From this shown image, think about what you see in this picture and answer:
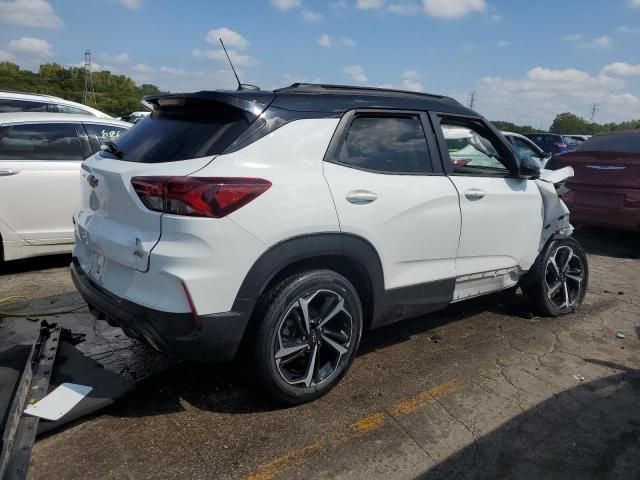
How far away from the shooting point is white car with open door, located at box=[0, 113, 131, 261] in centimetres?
516

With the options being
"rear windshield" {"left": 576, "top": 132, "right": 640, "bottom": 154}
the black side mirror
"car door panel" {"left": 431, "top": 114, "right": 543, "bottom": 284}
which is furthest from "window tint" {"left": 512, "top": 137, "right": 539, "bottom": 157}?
the black side mirror

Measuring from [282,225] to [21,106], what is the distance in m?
8.64

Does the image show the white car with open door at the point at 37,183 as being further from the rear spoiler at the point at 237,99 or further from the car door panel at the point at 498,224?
the car door panel at the point at 498,224

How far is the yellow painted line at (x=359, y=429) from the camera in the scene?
2.53m

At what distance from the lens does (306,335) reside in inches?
118

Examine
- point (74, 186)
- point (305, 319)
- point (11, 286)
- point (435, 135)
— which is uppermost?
point (435, 135)

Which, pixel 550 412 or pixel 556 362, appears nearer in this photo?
pixel 550 412

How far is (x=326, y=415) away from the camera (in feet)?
9.87

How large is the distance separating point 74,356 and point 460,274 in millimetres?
2651

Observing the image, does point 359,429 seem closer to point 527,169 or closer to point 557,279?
point 527,169

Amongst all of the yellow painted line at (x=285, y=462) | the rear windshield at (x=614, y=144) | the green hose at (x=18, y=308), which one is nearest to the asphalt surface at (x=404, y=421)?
the yellow painted line at (x=285, y=462)

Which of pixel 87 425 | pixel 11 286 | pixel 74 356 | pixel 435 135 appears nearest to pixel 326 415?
pixel 87 425

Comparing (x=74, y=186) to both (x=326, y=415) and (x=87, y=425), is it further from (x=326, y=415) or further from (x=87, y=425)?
(x=326, y=415)

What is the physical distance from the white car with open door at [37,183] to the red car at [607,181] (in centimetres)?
660
